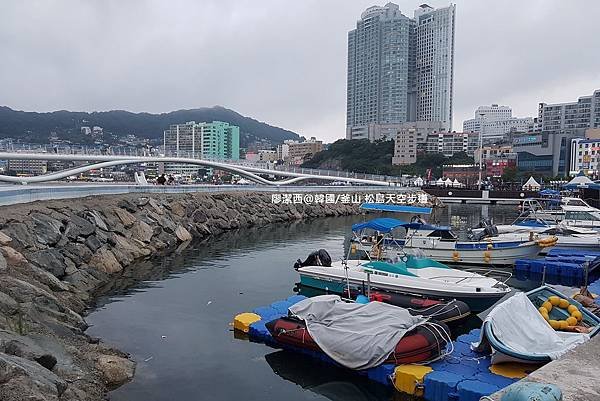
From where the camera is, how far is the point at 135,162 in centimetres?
5081

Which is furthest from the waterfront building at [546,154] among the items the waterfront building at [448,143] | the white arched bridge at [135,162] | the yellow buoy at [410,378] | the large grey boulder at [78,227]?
the yellow buoy at [410,378]

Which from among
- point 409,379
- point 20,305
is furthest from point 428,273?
point 20,305

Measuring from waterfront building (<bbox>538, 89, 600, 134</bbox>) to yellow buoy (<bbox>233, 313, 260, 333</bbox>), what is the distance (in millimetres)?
137660

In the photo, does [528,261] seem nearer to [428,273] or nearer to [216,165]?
[428,273]

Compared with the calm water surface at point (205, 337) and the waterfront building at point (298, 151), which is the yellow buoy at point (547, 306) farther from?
the waterfront building at point (298, 151)

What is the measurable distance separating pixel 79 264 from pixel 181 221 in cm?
1395

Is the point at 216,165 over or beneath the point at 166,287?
over

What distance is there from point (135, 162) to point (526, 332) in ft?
153

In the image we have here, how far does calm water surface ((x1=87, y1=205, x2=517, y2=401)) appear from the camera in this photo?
33.5 ft

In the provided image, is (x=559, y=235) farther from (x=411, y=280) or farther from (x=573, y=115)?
(x=573, y=115)

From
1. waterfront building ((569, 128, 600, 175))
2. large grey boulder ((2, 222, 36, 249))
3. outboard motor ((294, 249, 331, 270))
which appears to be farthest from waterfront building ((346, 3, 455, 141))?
large grey boulder ((2, 222, 36, 249))

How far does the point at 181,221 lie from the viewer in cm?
3206

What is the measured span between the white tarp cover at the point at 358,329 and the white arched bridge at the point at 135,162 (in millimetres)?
33518

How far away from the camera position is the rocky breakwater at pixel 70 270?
7930 mm
